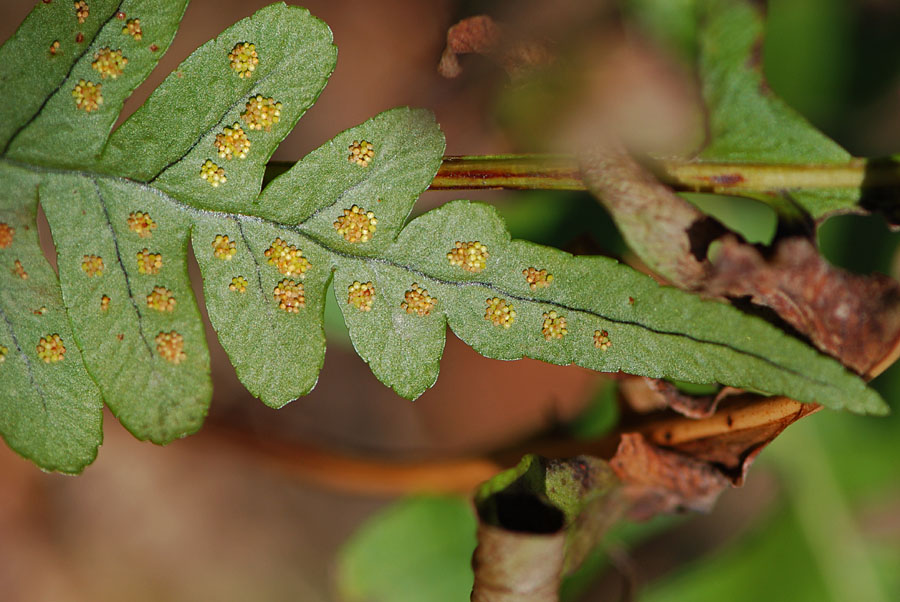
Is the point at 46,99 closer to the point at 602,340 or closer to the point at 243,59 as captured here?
the point at 243,59

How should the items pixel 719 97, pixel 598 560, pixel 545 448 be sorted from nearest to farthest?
pixel 719 97
pixel 545 448
pixel 598 560

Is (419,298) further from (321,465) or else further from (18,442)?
(321,465)

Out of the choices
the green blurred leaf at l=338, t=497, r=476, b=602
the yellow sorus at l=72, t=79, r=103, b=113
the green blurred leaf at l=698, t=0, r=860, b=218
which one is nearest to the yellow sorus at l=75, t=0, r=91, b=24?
the yellow sorus at l=72, t=79, r=103, b=113

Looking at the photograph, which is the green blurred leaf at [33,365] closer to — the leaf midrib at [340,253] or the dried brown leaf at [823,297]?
the leaf midrib at [340,253]

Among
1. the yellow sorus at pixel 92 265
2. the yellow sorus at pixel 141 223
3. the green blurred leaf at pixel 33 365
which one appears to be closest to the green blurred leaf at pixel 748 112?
the yellow sorus at pixel 141 223

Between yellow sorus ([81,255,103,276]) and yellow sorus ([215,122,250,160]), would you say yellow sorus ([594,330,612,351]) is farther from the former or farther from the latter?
yellow sorus ([81,255,103,276])

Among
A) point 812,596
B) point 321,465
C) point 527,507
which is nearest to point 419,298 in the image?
point 527,507

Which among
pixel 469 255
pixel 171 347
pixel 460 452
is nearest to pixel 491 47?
pixel 469 255

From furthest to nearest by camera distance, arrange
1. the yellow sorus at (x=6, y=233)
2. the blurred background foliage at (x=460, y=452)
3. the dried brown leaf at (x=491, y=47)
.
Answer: the blurred background foliage at (x=460, y=452), the dried brown leaf at (x=491, y=47), the yellow sorus at (x=6, y=233)
